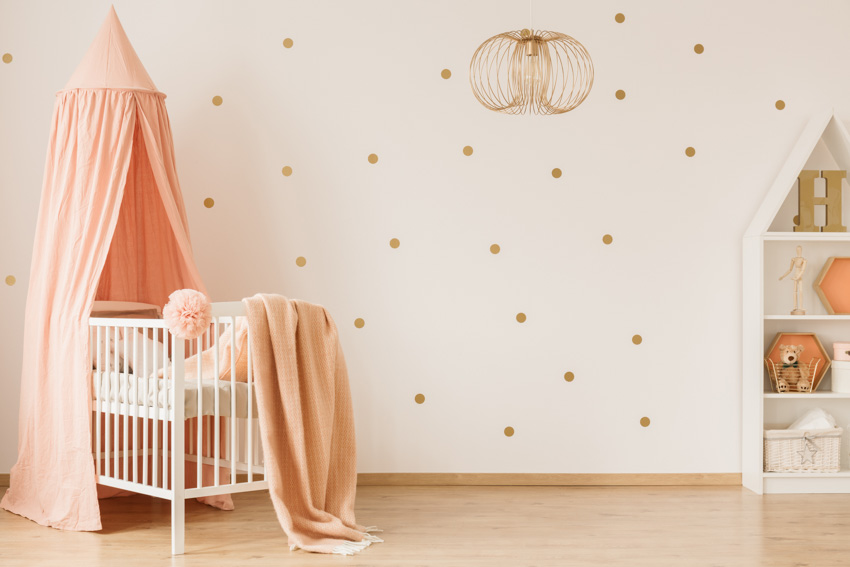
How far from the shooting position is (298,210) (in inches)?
132

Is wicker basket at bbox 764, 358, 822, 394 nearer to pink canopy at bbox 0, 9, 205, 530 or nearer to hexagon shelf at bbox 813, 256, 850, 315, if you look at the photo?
hexagon shelf at bbox 813, 256, 850, 315

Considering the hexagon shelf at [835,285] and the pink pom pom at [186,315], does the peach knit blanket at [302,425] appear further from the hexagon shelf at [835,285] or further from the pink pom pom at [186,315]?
the hexagon shelf at [835,285]

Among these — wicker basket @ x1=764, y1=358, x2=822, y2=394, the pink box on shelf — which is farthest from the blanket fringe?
the pink box on shelf

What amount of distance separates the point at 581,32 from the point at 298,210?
136 centimetres

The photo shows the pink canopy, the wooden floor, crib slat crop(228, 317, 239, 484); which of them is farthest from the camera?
the pink canopy

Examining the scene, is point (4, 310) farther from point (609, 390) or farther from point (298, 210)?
point (609, 390)

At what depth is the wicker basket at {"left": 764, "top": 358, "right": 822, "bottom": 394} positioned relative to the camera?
3.21m

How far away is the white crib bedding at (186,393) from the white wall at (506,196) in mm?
829

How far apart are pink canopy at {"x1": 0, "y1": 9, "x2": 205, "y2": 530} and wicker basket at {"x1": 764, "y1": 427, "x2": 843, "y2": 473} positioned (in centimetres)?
224

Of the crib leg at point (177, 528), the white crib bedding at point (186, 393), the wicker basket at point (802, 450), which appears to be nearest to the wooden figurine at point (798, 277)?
the wicker basket at point (802, 450)

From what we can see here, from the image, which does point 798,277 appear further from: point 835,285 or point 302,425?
point 302,425

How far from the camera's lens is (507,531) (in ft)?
8.61

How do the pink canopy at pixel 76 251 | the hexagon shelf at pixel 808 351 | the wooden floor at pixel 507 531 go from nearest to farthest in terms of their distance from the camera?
the wooden floor at pixel 507 531
the pink canopy at pixel 76 251
the hexagon shelf at pixel 808 351

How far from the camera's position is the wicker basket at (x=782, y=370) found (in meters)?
3.21
